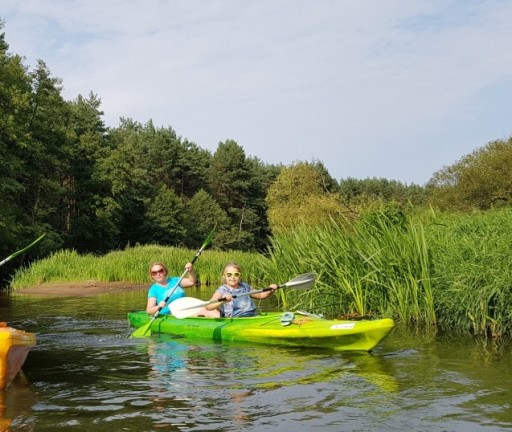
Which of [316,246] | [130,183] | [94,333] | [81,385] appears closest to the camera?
[81,385]

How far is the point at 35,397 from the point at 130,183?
126 feet

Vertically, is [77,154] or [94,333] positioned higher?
[77,154]

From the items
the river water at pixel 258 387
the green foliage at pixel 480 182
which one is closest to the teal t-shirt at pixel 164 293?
the river water at pixel 258 387

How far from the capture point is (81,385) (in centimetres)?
566

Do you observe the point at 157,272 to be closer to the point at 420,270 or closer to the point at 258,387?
the point at 420,270

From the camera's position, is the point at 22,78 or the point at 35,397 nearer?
the point at 35,397

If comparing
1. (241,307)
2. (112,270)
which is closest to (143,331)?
(241,307)

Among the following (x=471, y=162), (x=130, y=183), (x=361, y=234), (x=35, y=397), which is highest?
(x=130, y=183)

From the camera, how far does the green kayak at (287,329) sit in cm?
670

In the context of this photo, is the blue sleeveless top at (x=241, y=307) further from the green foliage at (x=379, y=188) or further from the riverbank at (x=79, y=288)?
the green foliage at (x=379, y=188)

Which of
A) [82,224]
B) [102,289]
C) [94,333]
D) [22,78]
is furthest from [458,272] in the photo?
[82,224]

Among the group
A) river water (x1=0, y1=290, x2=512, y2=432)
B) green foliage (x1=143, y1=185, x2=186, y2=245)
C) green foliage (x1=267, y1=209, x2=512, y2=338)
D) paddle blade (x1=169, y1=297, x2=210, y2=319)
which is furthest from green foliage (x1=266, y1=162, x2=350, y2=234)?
river water (x1=0, y1=290, x2=512, y2=432)

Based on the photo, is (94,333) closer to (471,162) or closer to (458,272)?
(458,272)

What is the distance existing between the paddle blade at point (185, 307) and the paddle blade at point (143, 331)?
426 millimetres
